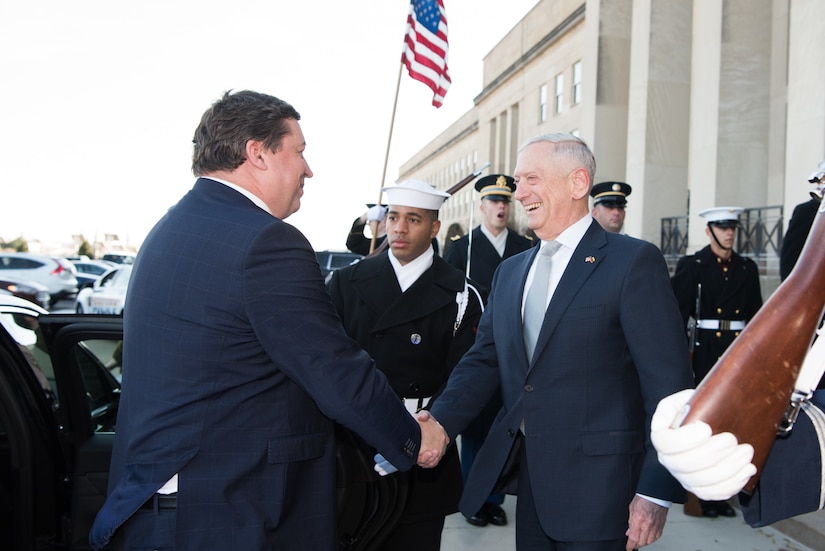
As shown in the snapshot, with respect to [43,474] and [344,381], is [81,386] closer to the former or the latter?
[43,474]

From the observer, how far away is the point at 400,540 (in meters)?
3.18

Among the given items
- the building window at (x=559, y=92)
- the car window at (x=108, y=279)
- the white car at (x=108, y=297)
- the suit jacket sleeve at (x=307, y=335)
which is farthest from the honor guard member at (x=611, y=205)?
the building window at (x=559, y=92)

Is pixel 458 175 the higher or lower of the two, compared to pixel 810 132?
higher

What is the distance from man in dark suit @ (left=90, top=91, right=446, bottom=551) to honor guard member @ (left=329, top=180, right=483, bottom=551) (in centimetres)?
125

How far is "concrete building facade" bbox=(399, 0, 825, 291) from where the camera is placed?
28.5ft

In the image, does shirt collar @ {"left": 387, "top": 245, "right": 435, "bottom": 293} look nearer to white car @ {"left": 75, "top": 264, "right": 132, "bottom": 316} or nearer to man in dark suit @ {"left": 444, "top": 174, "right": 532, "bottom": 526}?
man in dark suit @ {"left": 444, "top": 174, "right": 532, "bottom": 526}

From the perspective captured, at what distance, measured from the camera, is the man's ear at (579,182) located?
8.82 ft

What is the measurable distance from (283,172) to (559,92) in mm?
28421

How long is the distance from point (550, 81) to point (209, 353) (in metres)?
29.7

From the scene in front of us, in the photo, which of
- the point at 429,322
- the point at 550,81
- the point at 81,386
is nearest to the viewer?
the point at 81,386

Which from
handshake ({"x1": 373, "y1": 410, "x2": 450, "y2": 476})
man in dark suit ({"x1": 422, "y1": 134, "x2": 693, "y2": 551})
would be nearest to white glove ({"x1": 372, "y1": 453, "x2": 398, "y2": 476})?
handshake ({"x1": 373, "y1": 410, "x2": 450, "y2": 476})

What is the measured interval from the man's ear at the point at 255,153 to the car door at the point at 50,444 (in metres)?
1.22

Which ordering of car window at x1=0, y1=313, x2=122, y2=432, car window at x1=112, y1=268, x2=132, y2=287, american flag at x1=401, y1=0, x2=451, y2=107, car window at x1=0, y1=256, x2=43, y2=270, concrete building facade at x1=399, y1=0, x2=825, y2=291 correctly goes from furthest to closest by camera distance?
car window at x1=0, y1=256, x2=43, y2=270 → car window at x1=112, y1=268, x2=132, y2=287 → concrete building facade at x1=399, y1=0, x2=825, y2=291 → american flag at x1=401, y1=0, x2=451, y2=107 → car window at x1=0, y1=313, x2=122, y2=432

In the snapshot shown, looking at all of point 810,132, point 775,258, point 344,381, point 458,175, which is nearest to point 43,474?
point 344,381
